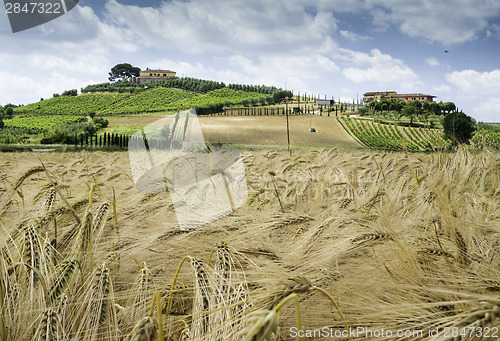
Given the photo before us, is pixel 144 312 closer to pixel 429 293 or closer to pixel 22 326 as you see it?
pixel 22 326

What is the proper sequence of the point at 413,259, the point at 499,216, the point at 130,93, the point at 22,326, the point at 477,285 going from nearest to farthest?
the point at 477,285, the point at 22,326, the point at 413,259, the point at 499,216, the point at 130,93

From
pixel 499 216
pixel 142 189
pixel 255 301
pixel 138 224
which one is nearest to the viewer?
pixel 255 301

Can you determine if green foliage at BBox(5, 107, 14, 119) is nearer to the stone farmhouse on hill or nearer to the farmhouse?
the stone farmhouse on hill

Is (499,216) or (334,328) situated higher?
(499,216)

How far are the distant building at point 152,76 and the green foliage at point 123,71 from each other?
3892mm

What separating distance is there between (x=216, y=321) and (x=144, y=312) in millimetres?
421

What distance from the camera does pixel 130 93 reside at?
11388cm

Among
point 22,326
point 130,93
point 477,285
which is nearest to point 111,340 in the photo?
point 22,326

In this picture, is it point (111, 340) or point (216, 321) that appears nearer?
point (216, 321)

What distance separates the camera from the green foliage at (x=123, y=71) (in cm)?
13412

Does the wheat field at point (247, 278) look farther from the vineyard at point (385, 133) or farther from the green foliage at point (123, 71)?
the green foliage at point (123, 71)

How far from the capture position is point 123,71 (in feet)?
440

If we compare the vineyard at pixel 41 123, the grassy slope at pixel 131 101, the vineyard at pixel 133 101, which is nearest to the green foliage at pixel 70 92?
the grassy slope at pixel 131 101

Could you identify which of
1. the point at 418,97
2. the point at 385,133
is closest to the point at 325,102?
the point at 418,97
